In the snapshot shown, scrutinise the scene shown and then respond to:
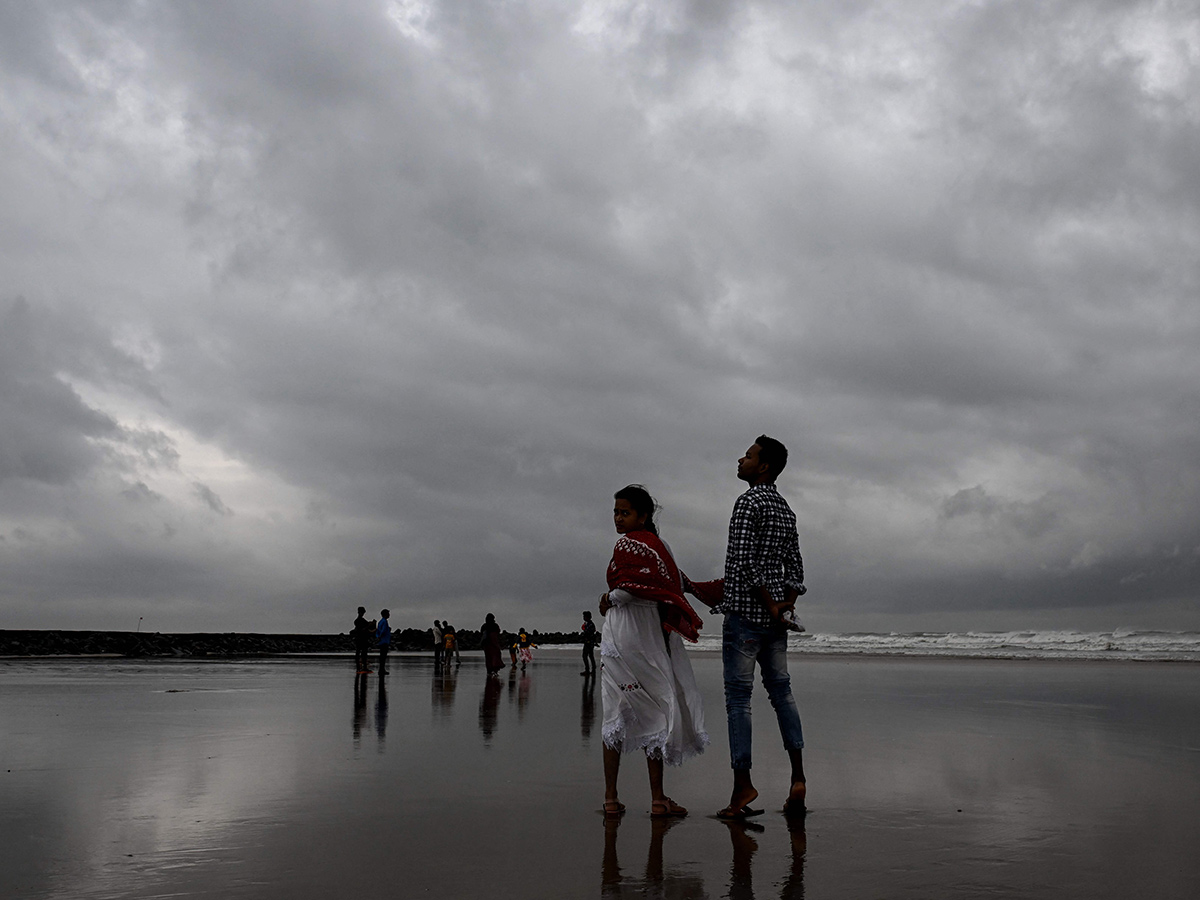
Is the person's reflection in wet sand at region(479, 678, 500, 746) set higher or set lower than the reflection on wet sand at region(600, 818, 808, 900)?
Answer: higher

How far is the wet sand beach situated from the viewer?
392 centimetres

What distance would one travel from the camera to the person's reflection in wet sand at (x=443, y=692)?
12.1 m

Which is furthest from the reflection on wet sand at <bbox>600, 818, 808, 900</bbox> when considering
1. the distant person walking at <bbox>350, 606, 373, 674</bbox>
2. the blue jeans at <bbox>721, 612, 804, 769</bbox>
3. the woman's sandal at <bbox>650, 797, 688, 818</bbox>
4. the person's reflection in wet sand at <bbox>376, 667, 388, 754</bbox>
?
the distant person walking at <bbox>350, 606, 373, 674</bbox>

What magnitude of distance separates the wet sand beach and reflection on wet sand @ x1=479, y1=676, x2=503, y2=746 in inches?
4.0

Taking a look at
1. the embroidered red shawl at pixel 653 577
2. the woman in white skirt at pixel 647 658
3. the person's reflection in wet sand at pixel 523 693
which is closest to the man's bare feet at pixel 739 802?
the woman in white skirt at pixel 647 658

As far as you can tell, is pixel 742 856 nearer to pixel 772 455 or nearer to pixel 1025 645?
pixel 772 455

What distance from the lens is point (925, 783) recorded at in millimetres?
6430

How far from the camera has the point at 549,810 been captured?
17.9 feet

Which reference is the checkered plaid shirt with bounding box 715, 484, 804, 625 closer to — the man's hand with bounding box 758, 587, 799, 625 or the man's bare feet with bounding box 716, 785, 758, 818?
the man's hand with bounding box 758, 587, 799, 625

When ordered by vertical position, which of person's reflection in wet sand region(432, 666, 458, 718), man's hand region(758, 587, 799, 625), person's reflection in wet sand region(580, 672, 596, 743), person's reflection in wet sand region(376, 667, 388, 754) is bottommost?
person's reflection in wet sand region(580, 672, 596, 743)

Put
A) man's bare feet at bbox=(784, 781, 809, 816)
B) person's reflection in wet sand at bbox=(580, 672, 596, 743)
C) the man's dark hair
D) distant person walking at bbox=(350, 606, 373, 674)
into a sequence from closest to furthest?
man's bare feet at bbox=(784, 781, 809, 816)
the man's dark hair
person's reflection in wet sand at bbox=(580, 672, 596, 743)
distant person walking at bbox=(350, 606, 373, 674)

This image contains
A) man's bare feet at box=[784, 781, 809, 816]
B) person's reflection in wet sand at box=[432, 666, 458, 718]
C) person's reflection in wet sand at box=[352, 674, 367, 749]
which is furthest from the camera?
person's reflection in wet sand at box=[432, 666, 458, 718]

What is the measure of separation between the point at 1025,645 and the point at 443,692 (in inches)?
1793

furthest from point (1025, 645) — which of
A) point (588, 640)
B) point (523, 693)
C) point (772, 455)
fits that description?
point (772, 455)
